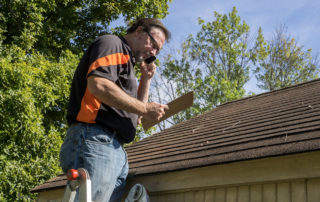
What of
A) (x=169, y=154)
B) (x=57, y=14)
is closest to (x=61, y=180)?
(x=169, y=154)

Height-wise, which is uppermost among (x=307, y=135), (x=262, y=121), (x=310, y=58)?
(x=310, y=58)

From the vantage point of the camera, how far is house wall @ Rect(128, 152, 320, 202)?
3.37m

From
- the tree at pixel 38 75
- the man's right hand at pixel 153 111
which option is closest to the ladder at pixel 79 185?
the man's right hand at pixel 153 111

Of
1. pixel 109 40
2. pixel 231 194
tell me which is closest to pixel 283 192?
pixel 231 194

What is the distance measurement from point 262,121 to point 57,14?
11.6 metres

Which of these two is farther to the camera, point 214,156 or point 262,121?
point 262,121

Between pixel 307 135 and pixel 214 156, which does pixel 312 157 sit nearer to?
pixel 307 135

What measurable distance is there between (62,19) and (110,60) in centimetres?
1293

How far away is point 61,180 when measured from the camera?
603 cm

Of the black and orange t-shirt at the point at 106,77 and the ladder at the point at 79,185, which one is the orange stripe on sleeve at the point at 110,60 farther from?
the ladder at the point at 79,185

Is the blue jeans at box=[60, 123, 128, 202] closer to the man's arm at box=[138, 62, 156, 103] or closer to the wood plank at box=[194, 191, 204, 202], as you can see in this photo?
the man's arm at box=[138, 62, 156, 103]

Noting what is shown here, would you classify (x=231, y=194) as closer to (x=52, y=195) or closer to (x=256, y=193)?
(x=256, y=193)

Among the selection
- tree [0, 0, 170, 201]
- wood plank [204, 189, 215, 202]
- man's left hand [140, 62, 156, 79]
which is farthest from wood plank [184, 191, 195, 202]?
tree [0, 0, 170, 201]

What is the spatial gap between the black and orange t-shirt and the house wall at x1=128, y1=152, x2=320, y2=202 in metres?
1.43
